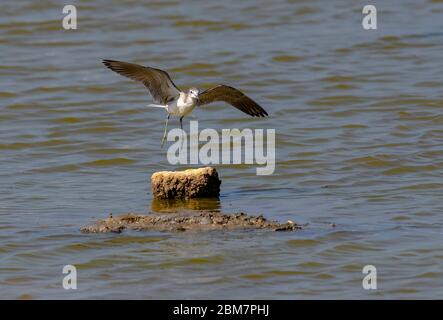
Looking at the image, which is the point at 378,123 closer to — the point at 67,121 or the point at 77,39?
the point at 67,121

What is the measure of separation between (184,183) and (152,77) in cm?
136

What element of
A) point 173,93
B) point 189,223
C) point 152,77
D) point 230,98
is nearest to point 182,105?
point 173,93

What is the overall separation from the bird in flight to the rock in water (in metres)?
0.94

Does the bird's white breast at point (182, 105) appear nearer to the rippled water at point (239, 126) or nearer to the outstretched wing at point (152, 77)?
the outstretched wing at point (152, 77)

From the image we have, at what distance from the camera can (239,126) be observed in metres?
12.4

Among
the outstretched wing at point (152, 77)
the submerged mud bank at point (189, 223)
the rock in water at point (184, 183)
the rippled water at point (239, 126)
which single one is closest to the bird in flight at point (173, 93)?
the outstretched wing at point (152, 77)

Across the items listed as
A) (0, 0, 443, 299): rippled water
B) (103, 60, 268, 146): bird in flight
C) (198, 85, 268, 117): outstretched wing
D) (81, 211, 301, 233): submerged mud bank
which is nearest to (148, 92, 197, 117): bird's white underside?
(103, 60, 268, 146): bird in flight

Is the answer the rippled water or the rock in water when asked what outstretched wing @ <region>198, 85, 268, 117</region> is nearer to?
the rippled water

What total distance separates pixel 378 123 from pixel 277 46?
140 inches

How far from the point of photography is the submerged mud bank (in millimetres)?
8641

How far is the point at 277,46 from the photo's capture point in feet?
51.3

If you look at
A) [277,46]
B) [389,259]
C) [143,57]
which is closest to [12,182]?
[389,259]

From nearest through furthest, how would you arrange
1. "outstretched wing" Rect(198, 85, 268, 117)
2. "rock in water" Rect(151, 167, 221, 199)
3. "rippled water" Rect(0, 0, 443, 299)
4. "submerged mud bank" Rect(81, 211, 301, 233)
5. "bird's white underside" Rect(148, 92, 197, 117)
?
"rippled water" Rect(0, 0, 443, 299)
"submerged mud bank" Rect(81, 211, 301, 233)
"rock in water" Rect(151, 167, 221, 199)
"bird's white underside" Rect(148, 92, 197, 117)
"outstretched wing" Rect(198, 85, 268, 117)

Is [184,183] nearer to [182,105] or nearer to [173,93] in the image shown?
[182,105]
